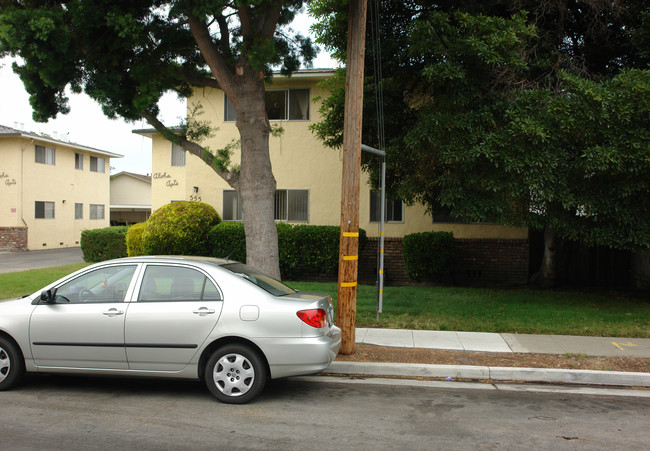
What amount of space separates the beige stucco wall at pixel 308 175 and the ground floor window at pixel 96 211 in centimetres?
2163

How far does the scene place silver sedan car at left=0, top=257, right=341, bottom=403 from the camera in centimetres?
542

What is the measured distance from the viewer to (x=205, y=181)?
16.7 metres

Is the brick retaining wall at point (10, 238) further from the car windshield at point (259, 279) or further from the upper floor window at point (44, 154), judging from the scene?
the car windshield at point (259, 279)

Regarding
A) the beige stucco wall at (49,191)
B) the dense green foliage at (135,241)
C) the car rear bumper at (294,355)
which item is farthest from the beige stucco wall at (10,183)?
the car rear bumper at (294,355)

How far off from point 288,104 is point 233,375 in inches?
477

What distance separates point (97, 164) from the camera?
3597cm

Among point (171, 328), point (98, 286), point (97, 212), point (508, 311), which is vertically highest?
point (97, 212)

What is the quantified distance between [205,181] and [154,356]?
1171 cm

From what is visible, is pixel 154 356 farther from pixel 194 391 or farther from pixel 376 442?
pixel 376 442

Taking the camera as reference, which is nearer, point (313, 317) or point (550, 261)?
point (313, 317)

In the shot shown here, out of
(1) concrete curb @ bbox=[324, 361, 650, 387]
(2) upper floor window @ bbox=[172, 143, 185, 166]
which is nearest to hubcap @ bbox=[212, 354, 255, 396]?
(1) concrete curb @ bbox=[324, 361, 650, 387]

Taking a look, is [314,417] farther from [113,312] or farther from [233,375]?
[113,312]

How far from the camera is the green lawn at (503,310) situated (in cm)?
901

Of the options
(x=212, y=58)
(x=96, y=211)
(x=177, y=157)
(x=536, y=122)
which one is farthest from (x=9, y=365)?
(x=96, y=211)
